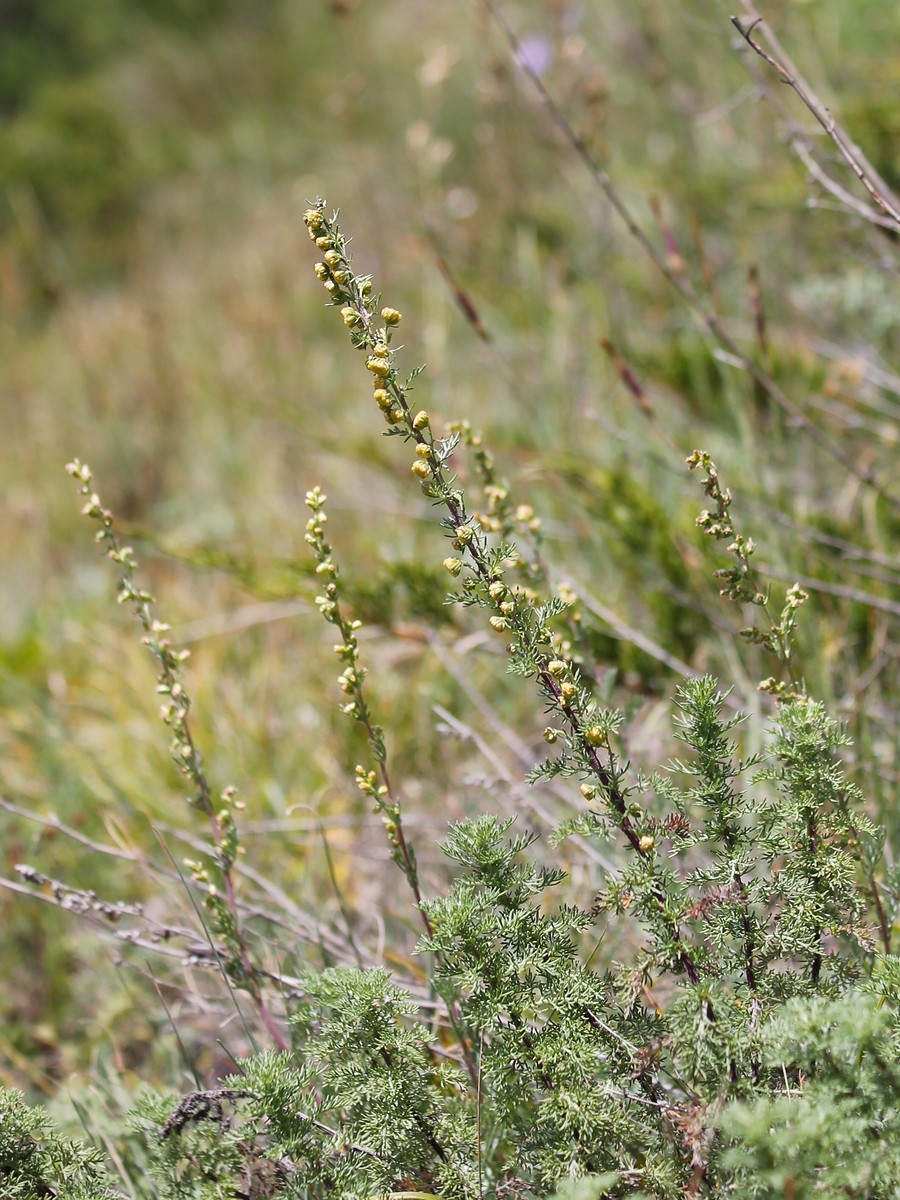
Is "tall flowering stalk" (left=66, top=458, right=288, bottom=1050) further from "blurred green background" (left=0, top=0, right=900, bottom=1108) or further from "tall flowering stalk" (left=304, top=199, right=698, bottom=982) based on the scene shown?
"tall flowering stalk" (left=304, top=199, right=698, bottom=982)

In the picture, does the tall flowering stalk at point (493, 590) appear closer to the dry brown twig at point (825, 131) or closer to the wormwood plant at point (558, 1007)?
the wormwood plant at point (558, 1007)

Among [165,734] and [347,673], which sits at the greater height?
[165,734]

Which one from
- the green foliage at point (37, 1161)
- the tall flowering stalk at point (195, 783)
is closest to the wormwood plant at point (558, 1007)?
the green foliage at point (37, 1161)

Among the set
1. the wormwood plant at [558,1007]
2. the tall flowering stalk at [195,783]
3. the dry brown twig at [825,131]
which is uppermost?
the dry brown twig at [825,131]

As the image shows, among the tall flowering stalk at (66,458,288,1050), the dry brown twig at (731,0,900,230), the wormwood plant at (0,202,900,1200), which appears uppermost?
the dry brown twig at (731,0,900,230)

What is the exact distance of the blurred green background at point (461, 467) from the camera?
186cm

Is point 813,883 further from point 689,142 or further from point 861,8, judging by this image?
point 861,8

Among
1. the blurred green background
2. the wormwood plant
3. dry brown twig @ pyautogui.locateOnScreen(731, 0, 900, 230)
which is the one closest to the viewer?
the wormwood plant

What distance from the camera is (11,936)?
78.2 inches

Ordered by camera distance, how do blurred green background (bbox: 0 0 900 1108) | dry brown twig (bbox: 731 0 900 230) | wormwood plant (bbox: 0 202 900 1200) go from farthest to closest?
blurred green background (bbox: 0 0 900 1108), dry brown twig (bbox: 731 0 900 230), wormwood plant (bbox: 0 202 900 1200)

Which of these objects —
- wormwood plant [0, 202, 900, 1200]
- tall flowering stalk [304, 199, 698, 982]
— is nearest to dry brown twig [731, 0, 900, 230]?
wormwood plant [0, 202, 900, 1200]

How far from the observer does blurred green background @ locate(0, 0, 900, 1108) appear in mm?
1860

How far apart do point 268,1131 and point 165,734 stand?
152 cm

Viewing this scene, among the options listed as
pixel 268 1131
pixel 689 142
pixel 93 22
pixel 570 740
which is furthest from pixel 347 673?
pixel 93 22
